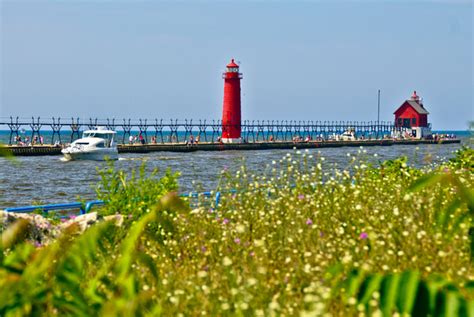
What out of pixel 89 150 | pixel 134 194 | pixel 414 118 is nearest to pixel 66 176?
pixel 89 150

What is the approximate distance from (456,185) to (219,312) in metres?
2.08

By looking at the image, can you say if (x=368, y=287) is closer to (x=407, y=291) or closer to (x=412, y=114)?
(x=407, y=291)

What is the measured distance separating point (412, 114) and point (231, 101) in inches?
1913

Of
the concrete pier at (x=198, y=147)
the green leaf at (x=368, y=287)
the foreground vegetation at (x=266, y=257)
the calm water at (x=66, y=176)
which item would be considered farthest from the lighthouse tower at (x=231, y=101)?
the green leaf at (x=368, y=287)

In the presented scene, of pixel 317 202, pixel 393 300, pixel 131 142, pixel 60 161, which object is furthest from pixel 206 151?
pixel 393 300

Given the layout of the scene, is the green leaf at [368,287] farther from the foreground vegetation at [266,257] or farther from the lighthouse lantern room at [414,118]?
the lighthouse lantern room at [414,118]

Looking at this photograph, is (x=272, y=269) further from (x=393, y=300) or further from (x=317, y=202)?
(x=393, y=300)

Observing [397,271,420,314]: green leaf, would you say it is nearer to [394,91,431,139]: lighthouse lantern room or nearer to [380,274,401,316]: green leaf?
[380,274,401,316]: green leaf

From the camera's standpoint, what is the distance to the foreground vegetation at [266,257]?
308 cm

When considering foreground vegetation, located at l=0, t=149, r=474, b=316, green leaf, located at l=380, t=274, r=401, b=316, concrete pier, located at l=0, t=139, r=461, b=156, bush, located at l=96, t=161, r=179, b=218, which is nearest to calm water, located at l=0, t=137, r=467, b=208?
concrete pier, located at l=0, t=139, r=461, b=156

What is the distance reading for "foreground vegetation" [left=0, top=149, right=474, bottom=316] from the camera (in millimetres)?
3082

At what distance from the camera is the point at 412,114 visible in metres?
127

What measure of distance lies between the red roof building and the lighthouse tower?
4667 centimetres

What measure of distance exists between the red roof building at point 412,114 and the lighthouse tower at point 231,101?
4667 centimetres
